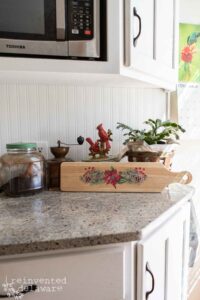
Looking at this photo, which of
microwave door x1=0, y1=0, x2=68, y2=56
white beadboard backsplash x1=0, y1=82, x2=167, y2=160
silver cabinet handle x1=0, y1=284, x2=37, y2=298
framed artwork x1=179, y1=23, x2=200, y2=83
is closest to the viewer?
silver cabinet handle x1=0, y1=284, x2=37, y2=298

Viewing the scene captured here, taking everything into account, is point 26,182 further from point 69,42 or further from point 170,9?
point 170,9

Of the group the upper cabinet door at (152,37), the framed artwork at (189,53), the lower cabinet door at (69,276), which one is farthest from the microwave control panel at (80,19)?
the framed artwork at (189,53)

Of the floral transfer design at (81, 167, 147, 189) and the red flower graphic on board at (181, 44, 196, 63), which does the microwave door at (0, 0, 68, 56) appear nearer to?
the floral transfer design at (81, 167, 147, 189)

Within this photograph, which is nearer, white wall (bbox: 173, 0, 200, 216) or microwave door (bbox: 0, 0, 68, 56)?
microwave door (bbox: 0, 0, 68, 56)

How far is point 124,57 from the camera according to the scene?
92 centimetres

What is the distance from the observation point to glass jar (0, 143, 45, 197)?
959 mm

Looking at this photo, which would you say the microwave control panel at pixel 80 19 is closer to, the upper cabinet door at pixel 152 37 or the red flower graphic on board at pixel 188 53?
the upper cabinet door at pixel 152 37

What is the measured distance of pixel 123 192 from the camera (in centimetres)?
99

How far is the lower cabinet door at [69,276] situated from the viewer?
0.58 meters

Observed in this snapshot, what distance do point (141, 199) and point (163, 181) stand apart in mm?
118

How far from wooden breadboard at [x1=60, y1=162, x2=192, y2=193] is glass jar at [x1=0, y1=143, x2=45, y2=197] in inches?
3.8

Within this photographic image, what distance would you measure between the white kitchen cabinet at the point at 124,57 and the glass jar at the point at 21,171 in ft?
0.90

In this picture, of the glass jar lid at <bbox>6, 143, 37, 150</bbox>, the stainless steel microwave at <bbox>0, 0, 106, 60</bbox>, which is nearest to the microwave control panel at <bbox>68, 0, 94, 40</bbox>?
the stainless steel microwave at <bbox>0, 0, 106, 60</bbox>

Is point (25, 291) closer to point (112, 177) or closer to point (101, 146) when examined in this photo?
point (112, 177)
